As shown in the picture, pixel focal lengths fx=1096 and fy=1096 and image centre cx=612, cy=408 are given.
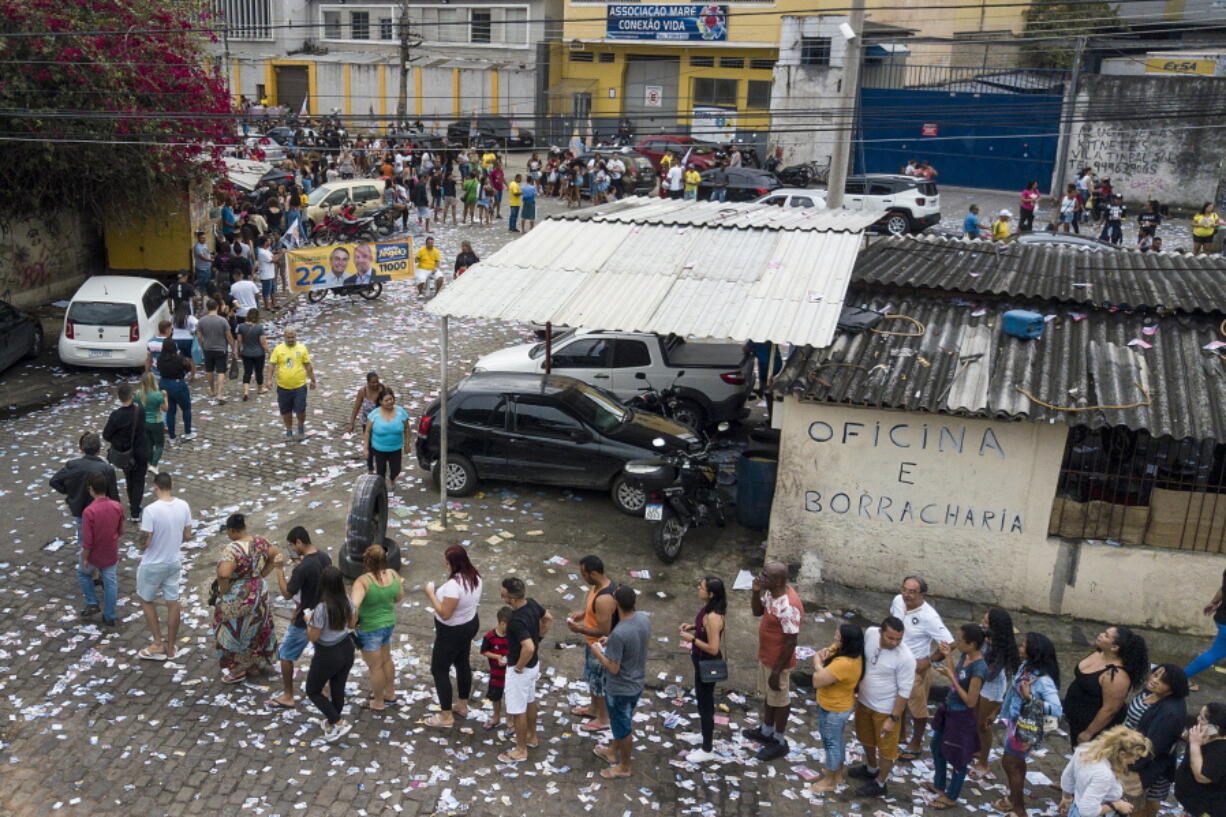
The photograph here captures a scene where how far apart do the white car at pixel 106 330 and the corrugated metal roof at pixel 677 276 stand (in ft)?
25.6

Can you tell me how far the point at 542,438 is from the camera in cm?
1270

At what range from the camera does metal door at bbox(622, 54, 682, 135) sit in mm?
47281

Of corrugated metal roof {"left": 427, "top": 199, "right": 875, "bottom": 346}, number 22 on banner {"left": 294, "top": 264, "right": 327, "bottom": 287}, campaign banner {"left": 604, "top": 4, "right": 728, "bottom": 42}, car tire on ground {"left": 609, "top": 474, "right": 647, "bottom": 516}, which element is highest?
campaign banner {"left": 604, "top": 4, "right": 728, "bottom": 42}

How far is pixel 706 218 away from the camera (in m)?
13.2

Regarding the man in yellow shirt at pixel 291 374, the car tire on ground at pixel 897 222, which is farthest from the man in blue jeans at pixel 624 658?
the car tire on ground at pixel 897 222

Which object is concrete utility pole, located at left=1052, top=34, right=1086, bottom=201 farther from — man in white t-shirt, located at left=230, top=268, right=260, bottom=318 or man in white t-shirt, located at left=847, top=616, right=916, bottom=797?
man in white t-shirt, located at left=847, top=616, right=916, bottom=797

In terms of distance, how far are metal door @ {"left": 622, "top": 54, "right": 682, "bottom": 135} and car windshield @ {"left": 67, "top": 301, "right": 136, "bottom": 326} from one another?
32575 millimetres

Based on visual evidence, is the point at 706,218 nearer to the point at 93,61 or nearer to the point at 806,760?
the point at 806,760

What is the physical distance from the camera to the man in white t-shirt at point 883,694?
751 cm

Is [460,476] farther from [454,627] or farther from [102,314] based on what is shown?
[102,314]

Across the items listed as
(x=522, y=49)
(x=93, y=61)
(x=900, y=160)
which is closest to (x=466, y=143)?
(x=522, y=49)

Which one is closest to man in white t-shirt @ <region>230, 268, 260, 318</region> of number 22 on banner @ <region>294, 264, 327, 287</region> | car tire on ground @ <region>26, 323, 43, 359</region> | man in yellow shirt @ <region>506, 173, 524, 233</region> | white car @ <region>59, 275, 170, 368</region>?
white car @ <region>59, 275, 170, 368</region>

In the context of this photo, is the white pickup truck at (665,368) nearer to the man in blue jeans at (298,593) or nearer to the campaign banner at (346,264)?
the campaign banner at (346,264)

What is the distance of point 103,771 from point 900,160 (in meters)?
33.4
